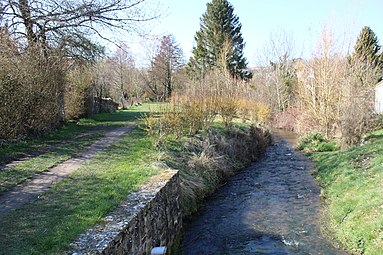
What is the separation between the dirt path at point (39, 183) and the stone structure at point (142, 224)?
190 cm

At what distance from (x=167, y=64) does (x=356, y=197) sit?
34487mm

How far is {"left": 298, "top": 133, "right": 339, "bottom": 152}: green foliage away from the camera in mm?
18312

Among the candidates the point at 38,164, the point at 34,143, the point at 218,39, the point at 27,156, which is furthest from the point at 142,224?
the point at 218,39

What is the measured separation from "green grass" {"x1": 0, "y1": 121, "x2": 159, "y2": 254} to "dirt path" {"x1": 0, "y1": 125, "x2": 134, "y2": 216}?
0.69ft

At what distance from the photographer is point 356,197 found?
8.97 meters

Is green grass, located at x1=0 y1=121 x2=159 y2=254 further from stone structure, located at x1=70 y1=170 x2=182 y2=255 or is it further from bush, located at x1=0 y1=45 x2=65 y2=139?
bush, located at x1=0 y1=45 x2=65 y2=139

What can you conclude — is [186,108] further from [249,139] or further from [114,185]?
[114,185]

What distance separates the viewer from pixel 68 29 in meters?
14.5

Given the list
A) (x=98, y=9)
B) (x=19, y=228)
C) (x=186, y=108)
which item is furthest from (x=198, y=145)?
(x=19, y=228)

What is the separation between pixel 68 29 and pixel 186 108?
6518 mm

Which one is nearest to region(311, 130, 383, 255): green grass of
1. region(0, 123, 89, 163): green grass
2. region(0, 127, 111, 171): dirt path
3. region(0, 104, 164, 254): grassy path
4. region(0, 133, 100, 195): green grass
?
region(0, 104, 164, 254): grassy path

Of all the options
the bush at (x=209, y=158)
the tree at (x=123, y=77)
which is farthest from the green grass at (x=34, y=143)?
the tree at (x=123, y=77)

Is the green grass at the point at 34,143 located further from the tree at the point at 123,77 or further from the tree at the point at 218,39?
the tree at the point at 123,77

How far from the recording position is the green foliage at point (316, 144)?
18312 millimetres
